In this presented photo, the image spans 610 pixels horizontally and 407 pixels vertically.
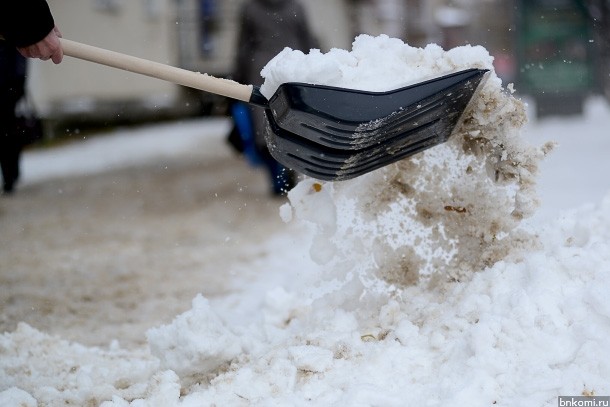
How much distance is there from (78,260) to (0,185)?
136 inches

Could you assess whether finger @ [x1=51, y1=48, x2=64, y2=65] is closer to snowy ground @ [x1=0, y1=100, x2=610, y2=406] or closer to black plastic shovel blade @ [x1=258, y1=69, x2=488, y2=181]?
black plastic shovel blade @ [x1=258, y1=69, x2=488, y2=181]

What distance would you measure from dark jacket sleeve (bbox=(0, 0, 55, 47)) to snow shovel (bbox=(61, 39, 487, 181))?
10cm

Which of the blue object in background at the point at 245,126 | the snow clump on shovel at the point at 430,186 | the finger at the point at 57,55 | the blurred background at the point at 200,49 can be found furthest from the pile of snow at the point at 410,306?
the blurred background at the point at 200,49

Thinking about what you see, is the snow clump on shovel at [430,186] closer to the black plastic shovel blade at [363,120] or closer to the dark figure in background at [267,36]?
the black plastic shovel blade at [363,120]

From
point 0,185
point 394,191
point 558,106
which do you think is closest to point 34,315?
point 394,191

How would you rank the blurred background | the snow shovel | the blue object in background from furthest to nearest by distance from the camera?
the blurred background → the blue object in background → the snow shovel

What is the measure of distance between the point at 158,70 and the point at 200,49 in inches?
651

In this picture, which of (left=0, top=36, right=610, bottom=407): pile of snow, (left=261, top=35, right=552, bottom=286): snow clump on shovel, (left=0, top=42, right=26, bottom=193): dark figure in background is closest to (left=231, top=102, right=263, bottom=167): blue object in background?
(left=0, top=42, right=26, bottom=193): dark figure in background

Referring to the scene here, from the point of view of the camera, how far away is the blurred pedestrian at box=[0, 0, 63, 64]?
2447mm

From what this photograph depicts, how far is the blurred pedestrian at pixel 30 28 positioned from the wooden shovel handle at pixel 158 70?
0.06m

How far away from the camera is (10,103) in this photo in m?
4.98

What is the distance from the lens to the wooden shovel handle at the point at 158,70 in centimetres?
252

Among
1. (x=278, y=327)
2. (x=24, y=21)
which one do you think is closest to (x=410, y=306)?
(x=278, y=327)

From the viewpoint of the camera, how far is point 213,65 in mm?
18688
